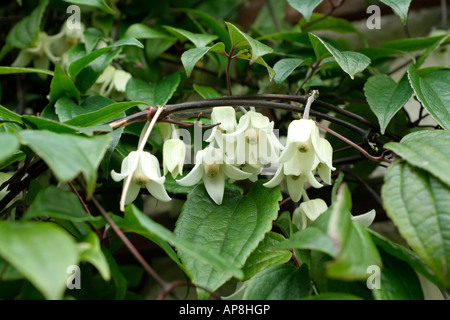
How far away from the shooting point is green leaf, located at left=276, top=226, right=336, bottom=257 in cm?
36

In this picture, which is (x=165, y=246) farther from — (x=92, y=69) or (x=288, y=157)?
(x=92, y=69)

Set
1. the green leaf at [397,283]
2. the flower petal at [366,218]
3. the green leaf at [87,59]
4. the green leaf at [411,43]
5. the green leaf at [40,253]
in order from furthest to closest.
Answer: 1. the green leaf at [411,43]
2. the green leaf at [87,59]
3. the flower petal at [366,218]
4. the green leaf at [397,283]
5. the green leaf at [40,253]

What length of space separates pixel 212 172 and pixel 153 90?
0.26 m

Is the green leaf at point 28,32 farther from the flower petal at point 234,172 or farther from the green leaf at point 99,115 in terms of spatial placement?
the flower petal at point 234,172

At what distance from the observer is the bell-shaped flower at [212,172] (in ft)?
1.77

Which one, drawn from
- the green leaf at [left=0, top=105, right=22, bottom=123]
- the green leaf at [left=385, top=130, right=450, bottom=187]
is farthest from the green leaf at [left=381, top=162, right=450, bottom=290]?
the green leaf at [left=0, top=105, right=22, bottom=123]

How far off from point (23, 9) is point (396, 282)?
1005 mm

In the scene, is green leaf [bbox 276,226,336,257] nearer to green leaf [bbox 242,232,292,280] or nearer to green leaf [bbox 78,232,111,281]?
green leaf [bbox 242,232,292,280]

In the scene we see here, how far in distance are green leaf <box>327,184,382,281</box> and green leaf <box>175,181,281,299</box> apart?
0.39 ft

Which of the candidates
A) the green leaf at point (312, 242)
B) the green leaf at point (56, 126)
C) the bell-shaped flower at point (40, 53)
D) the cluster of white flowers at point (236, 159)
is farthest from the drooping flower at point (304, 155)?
the bell-shaped flower at point (40, 53)

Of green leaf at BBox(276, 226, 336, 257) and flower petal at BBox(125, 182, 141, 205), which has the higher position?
flower petal at BBox(125, 182, 141, 205)

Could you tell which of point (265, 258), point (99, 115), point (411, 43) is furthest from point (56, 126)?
point (411, 43)

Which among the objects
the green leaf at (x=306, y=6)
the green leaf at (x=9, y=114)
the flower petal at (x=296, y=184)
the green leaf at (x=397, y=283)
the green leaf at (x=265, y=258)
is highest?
the green leaf at (x=306, y=6)
